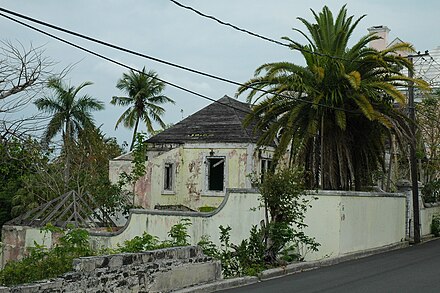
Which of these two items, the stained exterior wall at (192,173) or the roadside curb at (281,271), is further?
the stained exterior wall at (192,173)

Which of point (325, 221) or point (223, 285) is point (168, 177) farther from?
point (223, 285)

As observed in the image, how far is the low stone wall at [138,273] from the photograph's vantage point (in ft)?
32.9

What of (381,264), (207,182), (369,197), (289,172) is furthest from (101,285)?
(207,182)

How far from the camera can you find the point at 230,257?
15227 millimetres

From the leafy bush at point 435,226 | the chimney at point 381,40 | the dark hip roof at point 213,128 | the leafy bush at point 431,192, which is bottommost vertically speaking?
the leafy bush at point 435,226

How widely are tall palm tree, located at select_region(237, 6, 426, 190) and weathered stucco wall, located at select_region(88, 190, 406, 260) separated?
5.50ft

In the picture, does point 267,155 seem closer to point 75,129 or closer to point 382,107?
point 382,107

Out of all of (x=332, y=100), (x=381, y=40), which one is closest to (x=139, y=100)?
(x=381, y=40)

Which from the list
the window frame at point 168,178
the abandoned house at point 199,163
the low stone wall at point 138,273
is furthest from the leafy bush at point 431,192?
the low stone wall at point 138,273

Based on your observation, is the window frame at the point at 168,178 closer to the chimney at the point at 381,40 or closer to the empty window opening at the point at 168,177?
the empty window opening at the point at 168,177

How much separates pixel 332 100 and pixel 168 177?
10723mm

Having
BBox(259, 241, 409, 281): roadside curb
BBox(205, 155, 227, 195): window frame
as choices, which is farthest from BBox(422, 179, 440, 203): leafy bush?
BBox(205, 155, 227, 195): window frame

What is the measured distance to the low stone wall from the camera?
10016mm

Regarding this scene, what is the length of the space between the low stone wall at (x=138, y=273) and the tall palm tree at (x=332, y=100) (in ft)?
30.8
